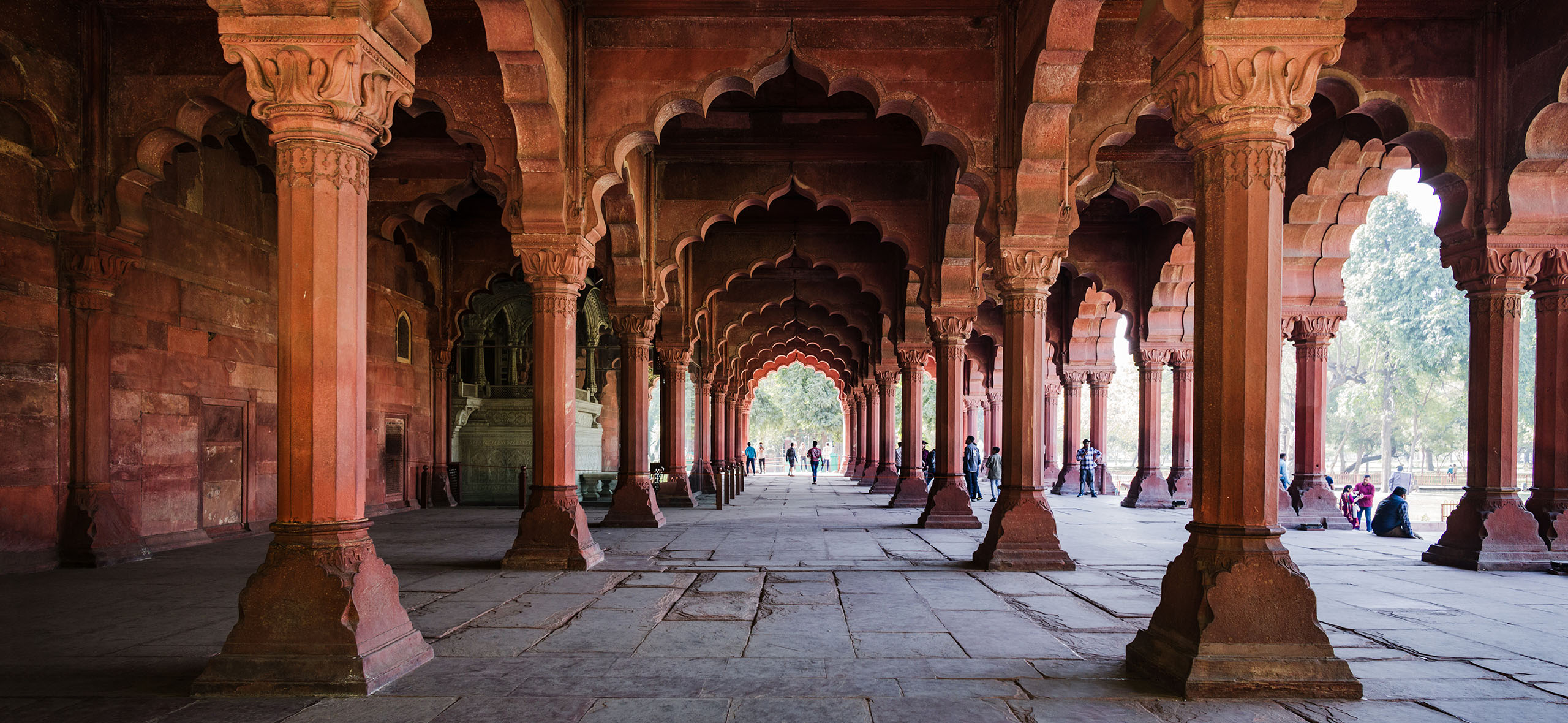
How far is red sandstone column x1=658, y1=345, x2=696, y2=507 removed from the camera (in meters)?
16.8

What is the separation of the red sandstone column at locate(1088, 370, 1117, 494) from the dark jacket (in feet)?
30.1

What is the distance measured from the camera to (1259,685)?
4508mm

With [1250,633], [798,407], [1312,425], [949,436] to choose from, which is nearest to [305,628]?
[1250,633]

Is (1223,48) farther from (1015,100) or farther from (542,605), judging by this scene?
(542,605)

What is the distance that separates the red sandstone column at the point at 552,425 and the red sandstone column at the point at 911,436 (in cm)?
864

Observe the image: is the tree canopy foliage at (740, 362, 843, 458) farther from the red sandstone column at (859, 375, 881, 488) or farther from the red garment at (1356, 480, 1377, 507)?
the red garment at (1356, 480, 1377, 507)

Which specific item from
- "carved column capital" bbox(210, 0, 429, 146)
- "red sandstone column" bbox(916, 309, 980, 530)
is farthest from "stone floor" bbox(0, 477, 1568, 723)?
"carved column capital" bbox(210, 0, 429, 146)

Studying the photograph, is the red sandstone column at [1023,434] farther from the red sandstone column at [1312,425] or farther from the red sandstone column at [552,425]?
the red sandstone column at [1312,425]

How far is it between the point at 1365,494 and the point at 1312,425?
9.66 ft

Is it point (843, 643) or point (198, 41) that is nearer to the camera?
point (843, 643)

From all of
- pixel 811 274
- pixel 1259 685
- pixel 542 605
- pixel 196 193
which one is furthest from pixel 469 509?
pixel 1259 685

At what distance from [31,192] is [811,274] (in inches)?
601

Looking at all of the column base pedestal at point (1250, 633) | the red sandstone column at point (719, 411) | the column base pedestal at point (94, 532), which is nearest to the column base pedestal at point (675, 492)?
the red sandstone column at point (719, 411)

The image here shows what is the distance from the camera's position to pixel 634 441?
12.9 meters
